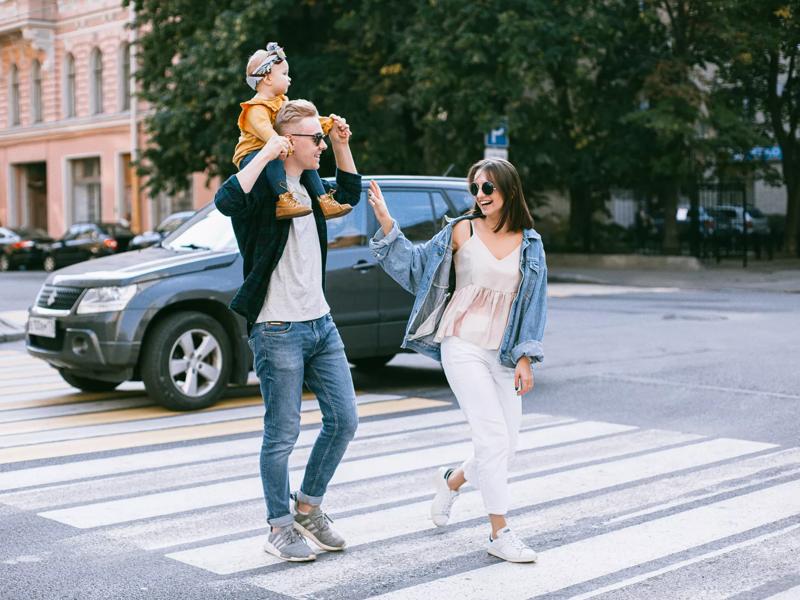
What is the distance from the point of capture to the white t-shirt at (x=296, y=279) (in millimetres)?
5348

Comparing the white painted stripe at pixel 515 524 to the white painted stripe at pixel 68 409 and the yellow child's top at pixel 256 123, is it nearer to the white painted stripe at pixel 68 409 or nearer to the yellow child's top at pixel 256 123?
the yellow child's top at pixel 256 123

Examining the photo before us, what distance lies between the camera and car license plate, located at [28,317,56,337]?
32.4 feet

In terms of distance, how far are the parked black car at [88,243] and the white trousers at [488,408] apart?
3287 cm

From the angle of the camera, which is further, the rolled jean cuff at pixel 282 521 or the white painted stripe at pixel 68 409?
the white painted stripe at pixel 68 409

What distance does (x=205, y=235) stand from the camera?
10406 millimetres

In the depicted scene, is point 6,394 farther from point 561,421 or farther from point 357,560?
point 357,560

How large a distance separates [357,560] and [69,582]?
1191mm

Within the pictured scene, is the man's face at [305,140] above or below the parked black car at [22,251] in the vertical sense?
above

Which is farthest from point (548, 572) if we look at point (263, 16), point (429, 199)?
point (263, 16)

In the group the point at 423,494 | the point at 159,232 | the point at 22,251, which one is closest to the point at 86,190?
the point at 22,251

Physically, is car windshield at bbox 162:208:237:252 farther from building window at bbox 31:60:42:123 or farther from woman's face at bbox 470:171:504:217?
building window at bbox 31:60:42:123

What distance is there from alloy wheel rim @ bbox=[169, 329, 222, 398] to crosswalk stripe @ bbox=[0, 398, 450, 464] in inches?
28.3

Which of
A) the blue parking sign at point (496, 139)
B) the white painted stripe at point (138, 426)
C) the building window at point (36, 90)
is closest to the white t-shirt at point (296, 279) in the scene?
the white painted stripe at point (138, 426)

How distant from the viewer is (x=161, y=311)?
32.1 ft
